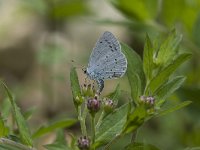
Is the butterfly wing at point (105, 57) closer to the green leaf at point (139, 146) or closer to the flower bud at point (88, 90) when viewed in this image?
the flower bud at point (88, 90)

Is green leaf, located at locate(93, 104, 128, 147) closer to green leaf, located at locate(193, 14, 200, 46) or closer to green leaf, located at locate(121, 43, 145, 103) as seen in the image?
green leaf, located at locate(121, 43, 145, 103)

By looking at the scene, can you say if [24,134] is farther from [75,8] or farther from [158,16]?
[75,8]

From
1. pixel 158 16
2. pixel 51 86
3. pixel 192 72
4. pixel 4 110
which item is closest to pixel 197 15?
pixel 158 16

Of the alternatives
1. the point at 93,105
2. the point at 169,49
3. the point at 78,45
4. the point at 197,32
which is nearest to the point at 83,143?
the point at 93,105

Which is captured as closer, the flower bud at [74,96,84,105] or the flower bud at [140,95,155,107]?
the flower bud at [140,95,155,107]

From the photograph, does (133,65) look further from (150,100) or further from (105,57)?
(150,100)

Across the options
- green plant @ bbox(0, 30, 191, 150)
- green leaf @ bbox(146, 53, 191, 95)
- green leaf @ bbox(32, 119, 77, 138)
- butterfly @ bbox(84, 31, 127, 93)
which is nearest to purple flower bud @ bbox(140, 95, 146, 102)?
green plant @ bbox(0, 30, 191, 150)

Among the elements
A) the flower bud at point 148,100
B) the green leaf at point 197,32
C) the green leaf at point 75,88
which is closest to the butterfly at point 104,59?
the green leaf at point 75,88
